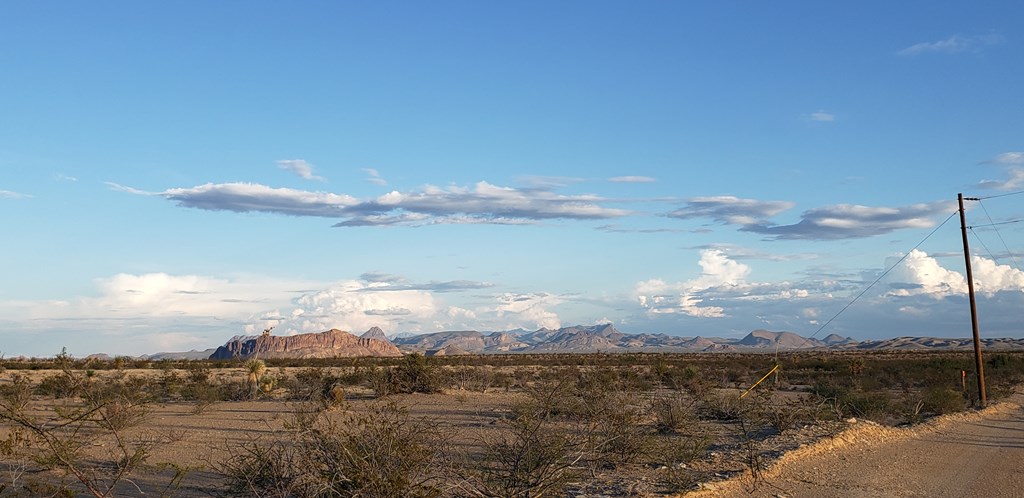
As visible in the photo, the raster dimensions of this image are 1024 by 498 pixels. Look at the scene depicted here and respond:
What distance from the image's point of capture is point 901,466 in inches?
650

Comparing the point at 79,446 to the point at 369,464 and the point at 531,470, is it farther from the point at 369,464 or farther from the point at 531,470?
the point at 531,470

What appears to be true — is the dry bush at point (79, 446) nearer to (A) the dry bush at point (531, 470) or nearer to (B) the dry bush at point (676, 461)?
(A) the dry bush at point (531, 470)

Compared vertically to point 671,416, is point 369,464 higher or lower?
higher

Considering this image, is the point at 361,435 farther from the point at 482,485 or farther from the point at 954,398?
the point at 954,398

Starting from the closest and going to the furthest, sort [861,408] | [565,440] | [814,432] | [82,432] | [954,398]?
[565,440]
[814,432]
[82,432]
[861,408]
[954,398]

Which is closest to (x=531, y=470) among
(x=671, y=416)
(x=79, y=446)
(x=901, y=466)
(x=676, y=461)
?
(x=676, y=461)

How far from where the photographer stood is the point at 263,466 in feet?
41.9

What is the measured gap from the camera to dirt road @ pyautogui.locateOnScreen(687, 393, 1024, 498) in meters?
13.9

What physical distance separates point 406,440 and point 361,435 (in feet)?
1.94

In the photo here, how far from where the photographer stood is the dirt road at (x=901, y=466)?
1393 centimetres

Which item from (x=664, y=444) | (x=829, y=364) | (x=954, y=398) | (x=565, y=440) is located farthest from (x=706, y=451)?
(x=829, y=364)

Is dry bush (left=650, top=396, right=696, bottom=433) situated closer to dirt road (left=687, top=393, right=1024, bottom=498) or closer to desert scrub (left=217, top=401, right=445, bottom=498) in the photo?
dirt road (left=687, top=393, right=1024, bottom=498)

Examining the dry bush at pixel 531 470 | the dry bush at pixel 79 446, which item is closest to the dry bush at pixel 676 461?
the dry bush at pixel 531 470

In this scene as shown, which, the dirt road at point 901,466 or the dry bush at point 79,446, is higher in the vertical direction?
the dry bush at point 79,446
